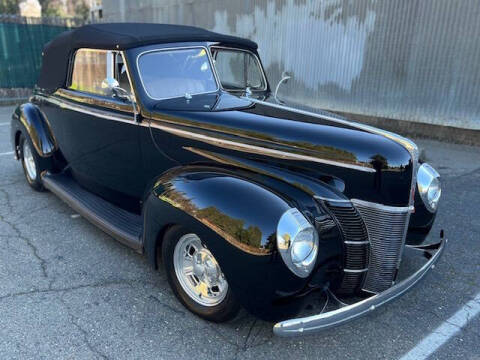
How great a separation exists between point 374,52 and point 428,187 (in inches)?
247

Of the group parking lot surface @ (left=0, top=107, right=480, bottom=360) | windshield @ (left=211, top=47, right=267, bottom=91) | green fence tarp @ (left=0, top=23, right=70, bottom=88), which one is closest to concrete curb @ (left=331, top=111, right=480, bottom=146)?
parking lot surface @ (left=0, top=107, right=480, bottom=360)

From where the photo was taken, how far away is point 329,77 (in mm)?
9281

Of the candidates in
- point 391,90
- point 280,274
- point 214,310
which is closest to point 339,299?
point 280,274

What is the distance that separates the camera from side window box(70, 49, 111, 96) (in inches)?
144

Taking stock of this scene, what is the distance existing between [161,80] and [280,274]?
1988 millimetres

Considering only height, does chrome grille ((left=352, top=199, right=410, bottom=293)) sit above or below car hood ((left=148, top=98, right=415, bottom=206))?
below

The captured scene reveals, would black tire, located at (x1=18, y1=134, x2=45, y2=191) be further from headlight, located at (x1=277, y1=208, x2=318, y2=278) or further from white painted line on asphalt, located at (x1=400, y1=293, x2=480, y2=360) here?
white painted line on asphalt, located at (x1=400, y1=293, x2=480, y2=360)

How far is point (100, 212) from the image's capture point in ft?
11.8

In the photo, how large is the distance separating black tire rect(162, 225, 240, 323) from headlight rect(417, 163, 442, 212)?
154 cm

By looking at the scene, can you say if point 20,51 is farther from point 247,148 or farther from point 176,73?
point 247,148

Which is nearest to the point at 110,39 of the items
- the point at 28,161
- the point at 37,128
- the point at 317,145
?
the point at 37,128

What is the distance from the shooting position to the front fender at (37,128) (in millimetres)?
4504

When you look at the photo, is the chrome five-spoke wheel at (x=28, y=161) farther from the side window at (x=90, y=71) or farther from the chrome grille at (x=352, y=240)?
the chrome grille at (x=352, y=240)

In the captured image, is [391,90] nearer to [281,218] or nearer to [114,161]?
[114,161]
